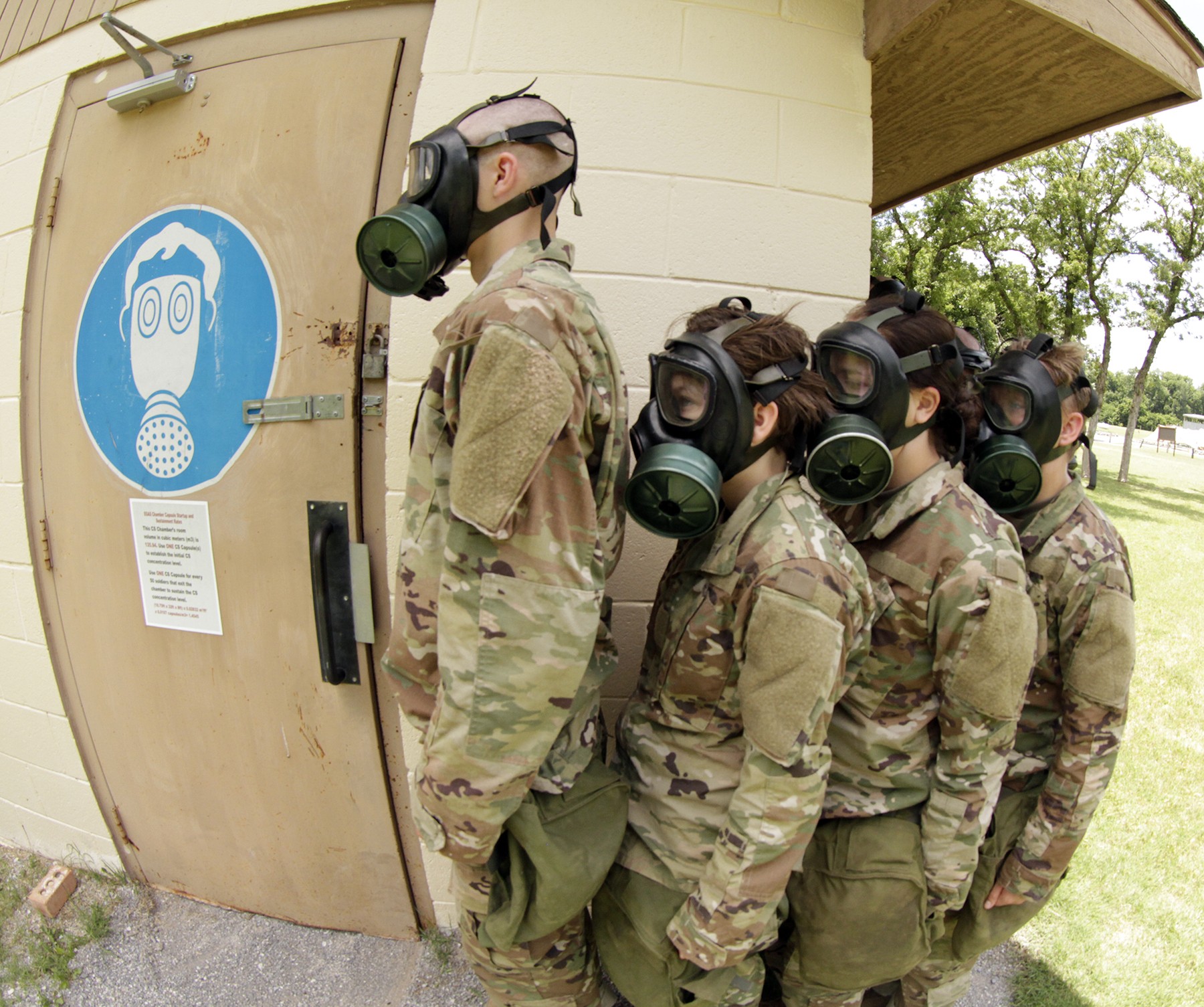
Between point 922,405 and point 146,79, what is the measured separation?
2.80 metres

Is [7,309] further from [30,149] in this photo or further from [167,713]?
[167,713]

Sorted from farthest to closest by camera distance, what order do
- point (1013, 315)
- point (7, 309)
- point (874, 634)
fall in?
point (1013, 315), point (7, 309), point (874, 634)

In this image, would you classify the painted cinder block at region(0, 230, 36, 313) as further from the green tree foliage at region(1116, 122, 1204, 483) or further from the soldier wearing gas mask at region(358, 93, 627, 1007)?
the green tree foliage at region(1116, 122, 1204, 483)

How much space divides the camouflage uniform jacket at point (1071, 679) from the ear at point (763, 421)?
0.89 m

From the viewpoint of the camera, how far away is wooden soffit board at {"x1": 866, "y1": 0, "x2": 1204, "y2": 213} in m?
2.29

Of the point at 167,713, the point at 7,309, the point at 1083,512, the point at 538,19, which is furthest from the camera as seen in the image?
the point at 7,309

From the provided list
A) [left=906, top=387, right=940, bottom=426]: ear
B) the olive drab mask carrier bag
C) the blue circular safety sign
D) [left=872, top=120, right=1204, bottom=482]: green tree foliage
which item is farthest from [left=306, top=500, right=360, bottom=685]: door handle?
[left=872, top=120, right=1204, bottom=482]: green tree foliage

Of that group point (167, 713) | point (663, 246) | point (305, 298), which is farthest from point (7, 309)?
point (663, 246)

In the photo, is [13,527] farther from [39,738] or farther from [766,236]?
[766,236]

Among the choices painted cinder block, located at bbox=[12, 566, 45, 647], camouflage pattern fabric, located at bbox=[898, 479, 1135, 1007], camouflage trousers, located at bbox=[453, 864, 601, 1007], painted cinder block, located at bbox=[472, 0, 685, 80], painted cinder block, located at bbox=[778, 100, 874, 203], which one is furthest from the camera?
painted cinder block, located at bbox=[12, 566, 45, 647]

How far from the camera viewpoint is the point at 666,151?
7.55ft

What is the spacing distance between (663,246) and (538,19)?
2.60ft

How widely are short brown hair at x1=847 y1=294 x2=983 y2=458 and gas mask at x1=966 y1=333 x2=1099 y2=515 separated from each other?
3.6 inches

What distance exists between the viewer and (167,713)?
268cm
